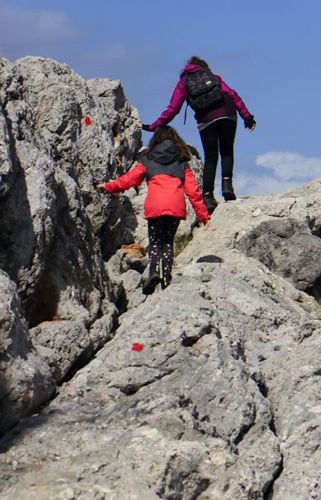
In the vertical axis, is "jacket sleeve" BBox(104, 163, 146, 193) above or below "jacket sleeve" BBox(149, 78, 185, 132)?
below

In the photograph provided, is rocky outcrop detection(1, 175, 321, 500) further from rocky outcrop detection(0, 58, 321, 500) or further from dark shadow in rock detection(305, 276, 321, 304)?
dark shadow in rock detection(305, 276, 321, 304)

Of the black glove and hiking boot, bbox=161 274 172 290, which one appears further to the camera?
the black glove

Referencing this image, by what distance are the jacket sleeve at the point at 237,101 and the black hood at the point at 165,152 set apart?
221 cm

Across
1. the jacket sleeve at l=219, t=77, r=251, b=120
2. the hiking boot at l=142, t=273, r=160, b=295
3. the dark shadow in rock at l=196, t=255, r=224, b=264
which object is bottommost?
the hiking boot at l=142, t=273, r=160, b=295

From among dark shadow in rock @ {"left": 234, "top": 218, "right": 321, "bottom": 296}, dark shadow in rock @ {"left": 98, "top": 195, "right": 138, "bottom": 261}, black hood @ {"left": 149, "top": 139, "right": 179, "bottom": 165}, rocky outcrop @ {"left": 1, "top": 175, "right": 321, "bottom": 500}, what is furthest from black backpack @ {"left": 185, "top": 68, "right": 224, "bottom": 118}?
rocky outcrop @ {"left": 1, "top": 175, "right": 321, "bottom": 500}

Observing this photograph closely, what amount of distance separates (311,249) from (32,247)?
Result: 26.4ft

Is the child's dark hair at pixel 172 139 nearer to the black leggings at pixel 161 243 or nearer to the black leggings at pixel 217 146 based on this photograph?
the black leggings at pixel 161 243

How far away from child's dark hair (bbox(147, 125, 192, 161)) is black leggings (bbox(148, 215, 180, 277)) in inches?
42.3

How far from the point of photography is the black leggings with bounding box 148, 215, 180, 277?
1598cm

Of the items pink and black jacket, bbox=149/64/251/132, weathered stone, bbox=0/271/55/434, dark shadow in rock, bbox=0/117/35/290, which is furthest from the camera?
pink and black jacket, bbox=149/64/251/132

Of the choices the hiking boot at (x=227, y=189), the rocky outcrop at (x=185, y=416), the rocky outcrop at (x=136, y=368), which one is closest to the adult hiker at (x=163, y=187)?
the rocky outcrop at (x=136, y=368)

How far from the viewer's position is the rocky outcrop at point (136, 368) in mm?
10117

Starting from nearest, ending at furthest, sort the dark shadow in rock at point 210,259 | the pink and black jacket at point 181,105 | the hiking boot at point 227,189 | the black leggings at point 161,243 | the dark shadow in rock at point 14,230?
the dark shadow in rock at point 14,230 → the black leggings at point 161,243 → the dark shadow in rock at point 210,259 → the pink and black jacket at point 181,105 → the hiking boot at point 227,189

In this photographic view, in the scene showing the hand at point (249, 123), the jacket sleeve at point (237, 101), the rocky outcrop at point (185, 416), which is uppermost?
the jacket sleeve at point (237, 101)
